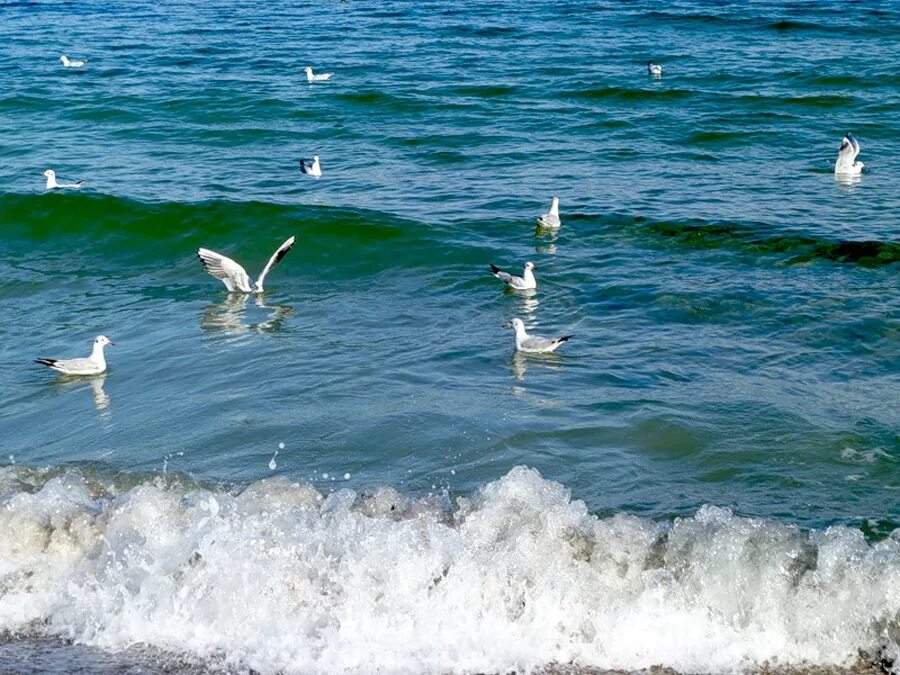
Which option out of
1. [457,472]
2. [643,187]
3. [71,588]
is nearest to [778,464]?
[457,472]

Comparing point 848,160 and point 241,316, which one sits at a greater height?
point 848,160

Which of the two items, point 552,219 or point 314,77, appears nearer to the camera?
point 552,219

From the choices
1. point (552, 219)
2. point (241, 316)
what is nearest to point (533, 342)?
point (241, 316)

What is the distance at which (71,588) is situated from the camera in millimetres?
7613

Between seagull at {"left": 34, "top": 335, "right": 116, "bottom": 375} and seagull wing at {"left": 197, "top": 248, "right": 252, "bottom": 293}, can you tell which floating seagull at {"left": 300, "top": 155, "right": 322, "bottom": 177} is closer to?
seagull wing at {"left": 197, "top": 248, "right": 252, "bottom": 293}

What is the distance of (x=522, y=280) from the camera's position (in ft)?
46.7

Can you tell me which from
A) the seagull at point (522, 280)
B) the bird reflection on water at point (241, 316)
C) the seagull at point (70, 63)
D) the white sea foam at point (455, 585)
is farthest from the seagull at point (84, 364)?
the seagull at point (70, 63)

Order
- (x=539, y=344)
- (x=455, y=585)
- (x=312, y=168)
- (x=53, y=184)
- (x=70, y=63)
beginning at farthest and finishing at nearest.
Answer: (x=70, y=63) < (x=312, y=168) < (x=53, y=184) < (x=539, y=344) < (x=455, y=585)

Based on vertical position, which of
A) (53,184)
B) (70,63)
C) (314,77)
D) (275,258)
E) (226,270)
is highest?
(70,63)

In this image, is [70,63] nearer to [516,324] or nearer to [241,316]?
[241,316]

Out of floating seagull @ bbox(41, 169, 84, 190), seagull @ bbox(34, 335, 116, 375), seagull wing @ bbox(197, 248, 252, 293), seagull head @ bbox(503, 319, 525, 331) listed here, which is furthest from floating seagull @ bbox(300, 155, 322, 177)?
seagull @ bbox(34, 335, 116, 375)

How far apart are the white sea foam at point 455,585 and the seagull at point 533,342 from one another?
11.5 feet

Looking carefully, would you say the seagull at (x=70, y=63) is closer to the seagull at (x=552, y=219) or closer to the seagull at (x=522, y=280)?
the seagull at (x=552, y=219)

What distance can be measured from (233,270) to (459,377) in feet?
15.2
